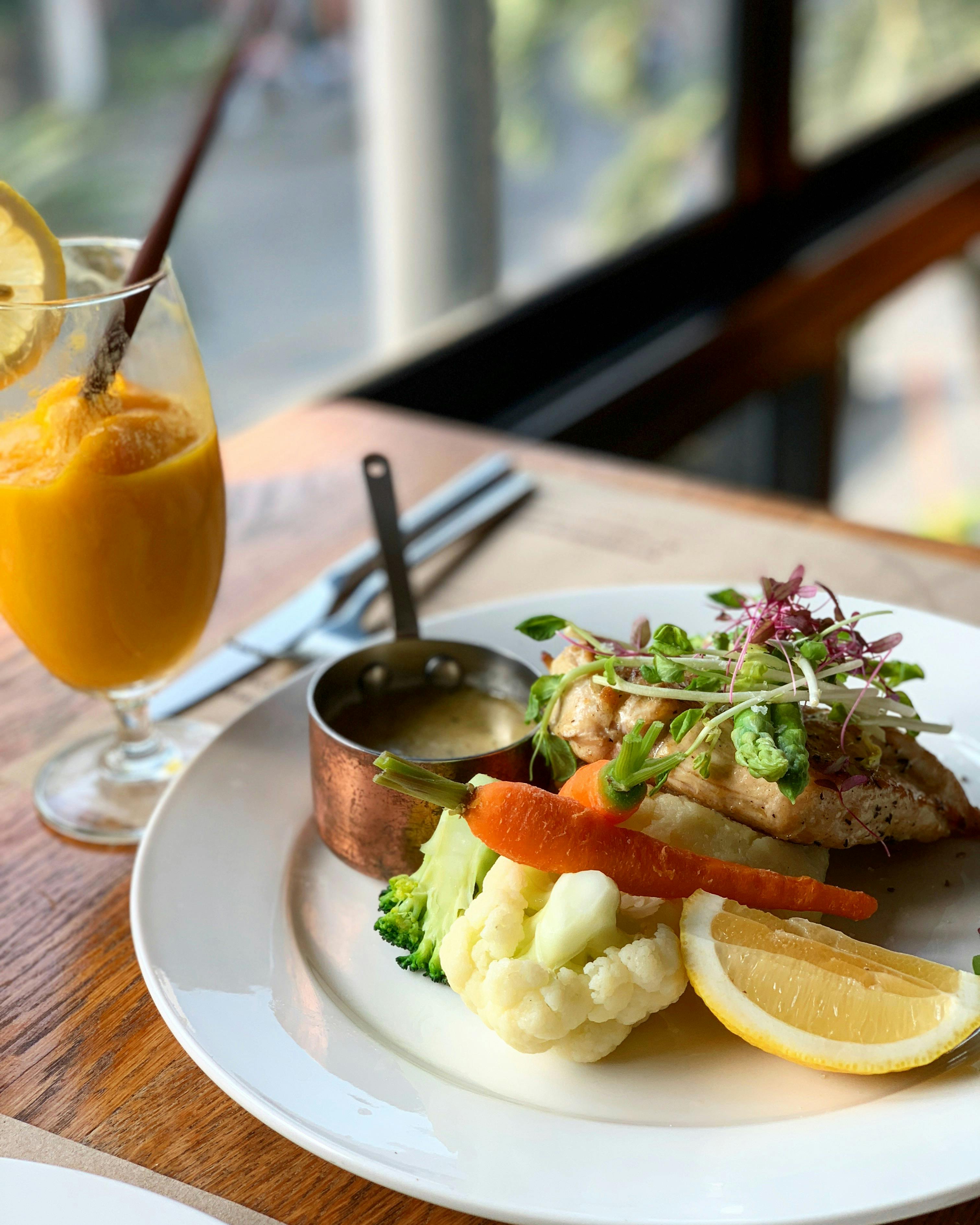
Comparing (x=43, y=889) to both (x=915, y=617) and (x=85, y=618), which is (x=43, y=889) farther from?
(x=915, y=617)

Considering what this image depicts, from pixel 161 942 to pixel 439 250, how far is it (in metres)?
3.29

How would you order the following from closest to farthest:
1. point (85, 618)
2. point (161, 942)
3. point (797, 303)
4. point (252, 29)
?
point (161, 942) → point (85, 618) → point (252, 29) → point (797, 303)

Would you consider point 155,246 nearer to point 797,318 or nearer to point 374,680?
point 374,680

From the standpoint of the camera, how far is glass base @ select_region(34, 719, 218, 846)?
1620 millimetres

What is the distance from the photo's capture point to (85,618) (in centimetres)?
156

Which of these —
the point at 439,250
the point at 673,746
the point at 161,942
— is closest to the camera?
the point at 161,942

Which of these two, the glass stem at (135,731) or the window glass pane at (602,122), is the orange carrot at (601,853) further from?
the window glass pane at (602,122)

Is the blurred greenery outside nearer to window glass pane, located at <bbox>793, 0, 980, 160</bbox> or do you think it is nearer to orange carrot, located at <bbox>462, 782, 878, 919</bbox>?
window glass pane, located at <bbox>793, 0, 980, 160</bbox>

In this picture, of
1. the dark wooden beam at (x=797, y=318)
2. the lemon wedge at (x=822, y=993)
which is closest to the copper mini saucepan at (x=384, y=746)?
the lemon wedge at (x=822, y=993)

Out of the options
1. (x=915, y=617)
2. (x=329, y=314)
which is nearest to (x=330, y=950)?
(x=915, y=617)

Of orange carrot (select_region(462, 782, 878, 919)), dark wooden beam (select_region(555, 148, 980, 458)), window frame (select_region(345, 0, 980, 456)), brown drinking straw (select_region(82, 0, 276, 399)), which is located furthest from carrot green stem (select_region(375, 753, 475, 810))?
dark wooden beam (select_region(555, 148, 980, 458))

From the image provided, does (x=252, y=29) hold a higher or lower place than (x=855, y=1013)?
higher

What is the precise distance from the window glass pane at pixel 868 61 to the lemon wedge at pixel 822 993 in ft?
19.2

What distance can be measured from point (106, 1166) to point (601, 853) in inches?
21.8
